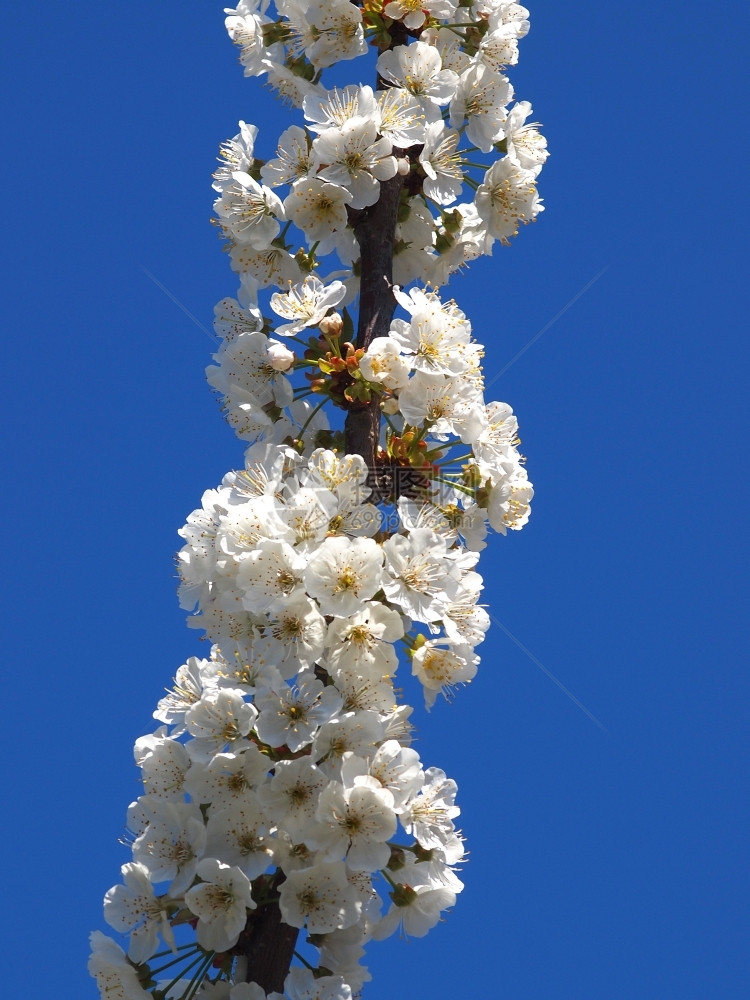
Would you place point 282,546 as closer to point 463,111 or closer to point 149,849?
point 149,849

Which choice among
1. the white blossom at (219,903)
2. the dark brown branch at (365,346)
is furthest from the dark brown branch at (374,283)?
the white blossom at (219,903)

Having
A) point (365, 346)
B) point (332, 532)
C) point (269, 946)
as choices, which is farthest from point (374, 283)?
point (269, 946)

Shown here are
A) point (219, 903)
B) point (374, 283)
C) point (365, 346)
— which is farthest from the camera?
point (374, 283)

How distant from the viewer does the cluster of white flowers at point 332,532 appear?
423cm

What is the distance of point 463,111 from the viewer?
529 centimetres

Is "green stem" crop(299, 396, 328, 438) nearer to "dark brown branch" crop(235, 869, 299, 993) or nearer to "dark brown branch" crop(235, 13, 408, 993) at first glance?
"dark brown branch" crop(235, 13, 408, 993)

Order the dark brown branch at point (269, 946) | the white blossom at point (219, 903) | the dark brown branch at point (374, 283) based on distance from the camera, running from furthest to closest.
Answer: the dark brown branch at point (374, 283) → the dark brown branch at point (269, 946) → the white blossom at point (219, 903)

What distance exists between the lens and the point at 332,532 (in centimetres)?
439

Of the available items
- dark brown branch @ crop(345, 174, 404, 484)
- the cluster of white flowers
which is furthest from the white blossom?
dark brown branch @ crop(345, 174, 404, 484)

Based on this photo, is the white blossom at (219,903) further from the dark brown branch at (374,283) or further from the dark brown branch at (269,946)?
the dark brown branch at (374,283)

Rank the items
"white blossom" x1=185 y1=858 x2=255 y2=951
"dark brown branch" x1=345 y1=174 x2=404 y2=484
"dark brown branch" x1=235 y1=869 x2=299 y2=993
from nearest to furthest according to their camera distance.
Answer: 1. "white blossom" x1=185 y1=858 x2=255 y2=951
2. "dark brown branch" x1=235 y1=869 x2=299 y2=993
3. "dark brown branch" x1=345 y1=174 x2=404 y2=484

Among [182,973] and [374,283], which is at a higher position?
[374,283]

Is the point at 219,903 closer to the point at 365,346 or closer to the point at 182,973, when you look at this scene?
the point at 182,973

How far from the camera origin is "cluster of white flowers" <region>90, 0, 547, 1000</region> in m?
4.23
